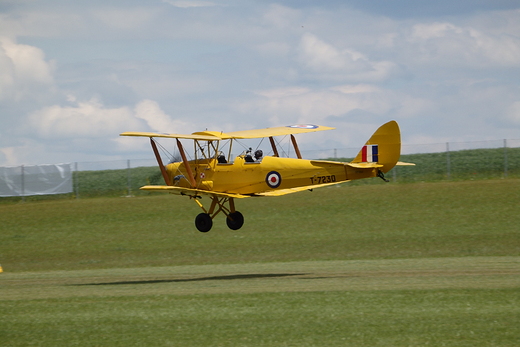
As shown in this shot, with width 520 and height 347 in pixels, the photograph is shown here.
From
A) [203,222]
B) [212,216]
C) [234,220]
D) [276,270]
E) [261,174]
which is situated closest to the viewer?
[261,174]

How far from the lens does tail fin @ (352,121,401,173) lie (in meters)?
23.5

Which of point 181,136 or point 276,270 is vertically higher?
point 181,136

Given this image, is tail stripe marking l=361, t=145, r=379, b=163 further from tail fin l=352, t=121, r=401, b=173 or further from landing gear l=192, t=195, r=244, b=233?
landing gear l=192, t=195, r=244, b=233

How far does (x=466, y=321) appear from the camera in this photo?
18188 mm

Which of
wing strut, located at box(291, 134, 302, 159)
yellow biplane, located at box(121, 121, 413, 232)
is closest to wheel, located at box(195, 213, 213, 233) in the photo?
yellow biplane, located at box(121, 121, 413, 232)

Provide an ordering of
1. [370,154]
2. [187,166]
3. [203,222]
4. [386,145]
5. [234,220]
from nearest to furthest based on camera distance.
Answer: [386,145], [370,154], [187,166], [203,222], [234,220]

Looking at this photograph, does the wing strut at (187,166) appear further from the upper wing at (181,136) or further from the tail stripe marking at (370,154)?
the tail stripe marking at (370,154)

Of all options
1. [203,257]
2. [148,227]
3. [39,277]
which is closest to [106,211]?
[148,227]

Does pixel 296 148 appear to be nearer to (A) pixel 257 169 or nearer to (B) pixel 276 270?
(A) pixel 257 169

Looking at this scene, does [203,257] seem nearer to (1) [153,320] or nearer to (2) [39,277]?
(2) [39,277]

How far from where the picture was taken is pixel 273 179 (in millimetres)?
24531

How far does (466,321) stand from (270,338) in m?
4.96

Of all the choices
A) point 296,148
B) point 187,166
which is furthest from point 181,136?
point 296,148

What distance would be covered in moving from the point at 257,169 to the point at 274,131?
246 cm
